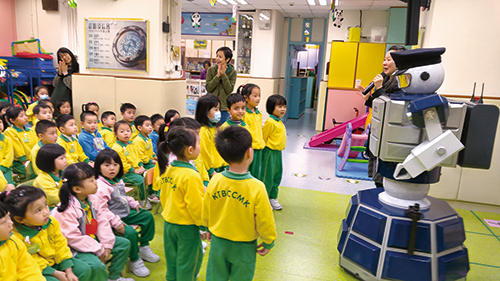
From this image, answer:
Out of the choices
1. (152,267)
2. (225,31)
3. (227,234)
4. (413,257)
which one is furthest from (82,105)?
(225,31)

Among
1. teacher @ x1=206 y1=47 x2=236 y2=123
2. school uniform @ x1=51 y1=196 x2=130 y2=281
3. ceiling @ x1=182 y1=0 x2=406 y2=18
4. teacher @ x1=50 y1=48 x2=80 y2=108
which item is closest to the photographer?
school uniform @ x1=51 y1=196 x2=130 y2=281

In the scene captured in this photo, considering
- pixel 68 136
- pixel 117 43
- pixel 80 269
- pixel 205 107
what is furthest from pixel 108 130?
pixel 80 269

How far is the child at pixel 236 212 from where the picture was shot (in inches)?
63.8

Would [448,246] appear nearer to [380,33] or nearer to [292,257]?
[292,257]

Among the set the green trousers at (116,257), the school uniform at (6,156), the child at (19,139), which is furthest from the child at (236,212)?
the child at (19,139)

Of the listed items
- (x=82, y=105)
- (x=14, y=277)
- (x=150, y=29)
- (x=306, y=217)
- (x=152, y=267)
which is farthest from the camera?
(x=82, y=105)

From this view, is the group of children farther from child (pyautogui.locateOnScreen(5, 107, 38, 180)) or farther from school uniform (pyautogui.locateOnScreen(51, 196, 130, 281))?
child (pyautogui.locateOnScreen(5, 107, 38, 180))

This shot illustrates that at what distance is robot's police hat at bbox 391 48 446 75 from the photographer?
6.65 feet

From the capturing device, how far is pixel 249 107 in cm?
340

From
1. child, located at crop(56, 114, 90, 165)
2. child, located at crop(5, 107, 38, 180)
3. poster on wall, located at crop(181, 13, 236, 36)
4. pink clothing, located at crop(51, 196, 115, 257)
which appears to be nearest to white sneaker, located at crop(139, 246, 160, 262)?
pink clothing, located at crop(51, 196, 115, 257)

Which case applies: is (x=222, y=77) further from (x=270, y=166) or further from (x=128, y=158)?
(x=128, y=158)

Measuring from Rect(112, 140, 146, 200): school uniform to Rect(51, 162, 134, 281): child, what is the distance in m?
1.12

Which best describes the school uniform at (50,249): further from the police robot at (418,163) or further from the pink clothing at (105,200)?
the police robot at (418,163)

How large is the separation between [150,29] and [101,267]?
3.57m
